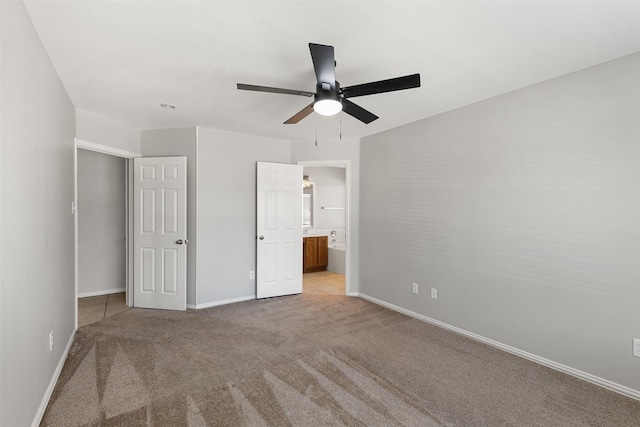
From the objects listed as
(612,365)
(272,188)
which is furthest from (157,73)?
(612,365)

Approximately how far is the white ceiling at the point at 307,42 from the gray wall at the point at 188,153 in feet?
3.37

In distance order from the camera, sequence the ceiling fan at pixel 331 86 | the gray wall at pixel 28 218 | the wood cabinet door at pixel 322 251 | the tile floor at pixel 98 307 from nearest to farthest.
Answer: the gray wall at pixel 28 218 < the ceiling fan at pixel 331 86 < the tile floor at pixel 98 307 < the wood cabinet door at pixel 322 251

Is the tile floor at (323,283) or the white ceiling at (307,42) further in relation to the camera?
the tile floor at (323,283)

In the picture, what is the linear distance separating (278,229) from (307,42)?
314 centimetres

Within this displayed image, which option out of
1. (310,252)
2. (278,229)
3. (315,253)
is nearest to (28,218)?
(278,229)

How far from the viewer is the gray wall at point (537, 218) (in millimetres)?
2430

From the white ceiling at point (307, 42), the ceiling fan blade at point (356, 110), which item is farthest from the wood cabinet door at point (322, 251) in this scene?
the ceiling fan blade at point (356, 110)

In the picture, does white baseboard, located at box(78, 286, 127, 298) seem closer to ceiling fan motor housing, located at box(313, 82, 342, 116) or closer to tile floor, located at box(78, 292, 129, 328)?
tile floor, located at box(78, 292, 129, 328)

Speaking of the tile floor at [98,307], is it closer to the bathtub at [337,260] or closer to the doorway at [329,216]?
the doorway at [329,216]

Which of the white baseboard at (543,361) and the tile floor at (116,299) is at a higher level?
the tile floor at (116,299)

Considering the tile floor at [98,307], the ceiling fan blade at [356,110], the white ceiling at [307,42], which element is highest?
→ the white ceiling at [307,42]

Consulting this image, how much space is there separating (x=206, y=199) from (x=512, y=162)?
357cm

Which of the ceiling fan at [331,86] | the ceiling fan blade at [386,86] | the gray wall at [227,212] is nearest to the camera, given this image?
the ceiling fan at [331,86]

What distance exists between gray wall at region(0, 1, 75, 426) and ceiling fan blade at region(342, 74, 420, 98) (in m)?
1.85
